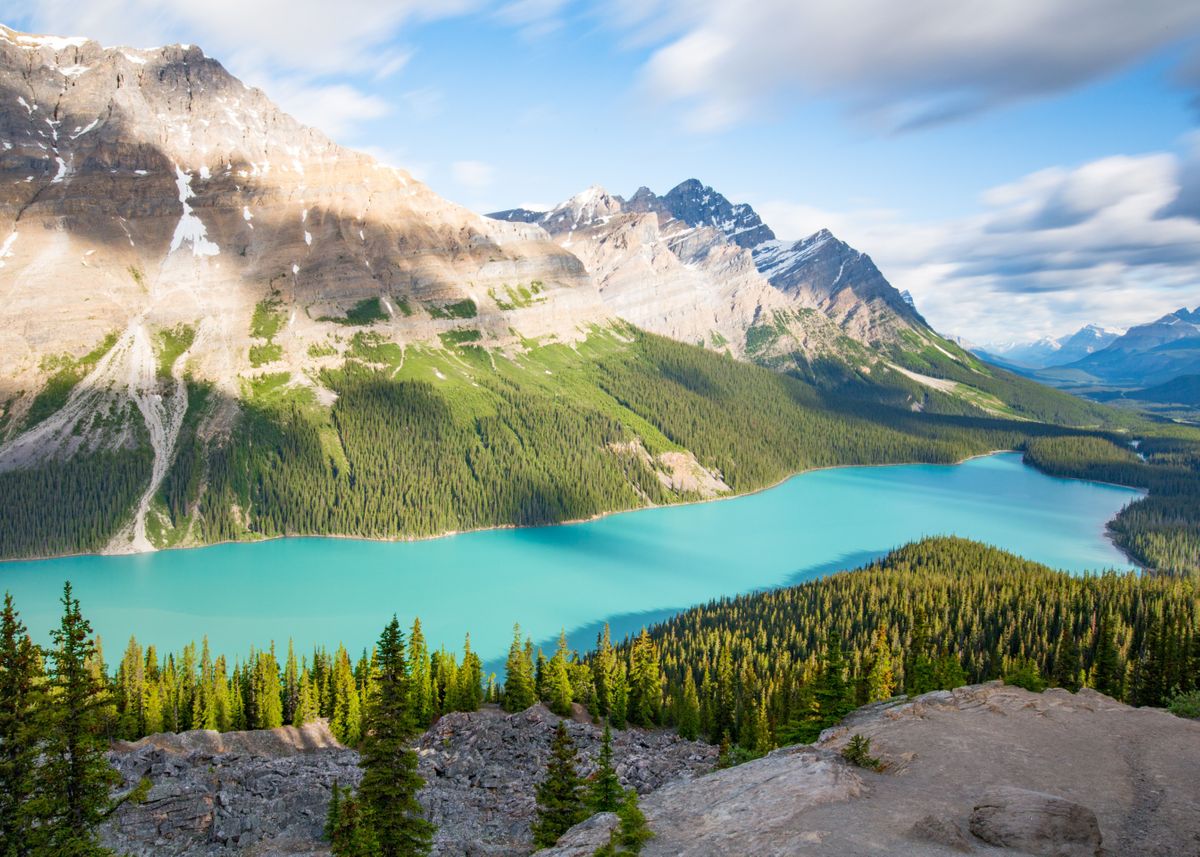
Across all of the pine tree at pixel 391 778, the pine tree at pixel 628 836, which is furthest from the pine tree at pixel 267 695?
the pine tree at pixel 628 836

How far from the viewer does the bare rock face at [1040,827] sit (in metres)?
19.7

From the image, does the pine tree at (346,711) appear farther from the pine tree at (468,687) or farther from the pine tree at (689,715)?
the pine tree at (689,715)

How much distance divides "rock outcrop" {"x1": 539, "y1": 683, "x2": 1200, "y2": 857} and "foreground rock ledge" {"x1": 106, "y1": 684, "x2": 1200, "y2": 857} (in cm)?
7

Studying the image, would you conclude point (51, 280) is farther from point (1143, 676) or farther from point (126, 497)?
point (1143, 676)

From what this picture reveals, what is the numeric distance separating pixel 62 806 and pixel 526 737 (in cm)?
3313

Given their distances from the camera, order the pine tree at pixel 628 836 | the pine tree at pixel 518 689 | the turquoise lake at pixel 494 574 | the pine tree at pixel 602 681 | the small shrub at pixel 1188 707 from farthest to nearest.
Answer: the turquoise lake at pixel 494 574, the pine tree at pixel 602 681, the pine tree at pixel 518 689, the small shrub at pixel 1188 707, the pine tree at pixel 628 836

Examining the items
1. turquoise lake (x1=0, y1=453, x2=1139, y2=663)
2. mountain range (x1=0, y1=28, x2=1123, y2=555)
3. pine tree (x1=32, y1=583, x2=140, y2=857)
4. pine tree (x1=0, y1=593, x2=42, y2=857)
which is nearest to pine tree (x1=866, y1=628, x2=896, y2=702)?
turquoise lake (x1=0, y1=453, x2=1139, y2=663)

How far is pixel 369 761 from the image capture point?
31.4m

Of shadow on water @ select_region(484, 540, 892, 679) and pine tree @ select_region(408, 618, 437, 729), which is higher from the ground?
pine tree @ select_region(408, 618, 437, 729)

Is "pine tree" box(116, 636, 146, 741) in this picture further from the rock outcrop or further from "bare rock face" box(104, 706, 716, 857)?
the rock outcrop

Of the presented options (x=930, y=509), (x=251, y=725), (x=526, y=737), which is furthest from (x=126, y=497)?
(x=930, y=509)

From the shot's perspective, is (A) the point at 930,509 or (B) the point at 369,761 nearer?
(B) the point at 369,761

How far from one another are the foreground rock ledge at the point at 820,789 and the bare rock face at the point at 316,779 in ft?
0.41

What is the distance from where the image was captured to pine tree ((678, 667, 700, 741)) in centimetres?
5994
